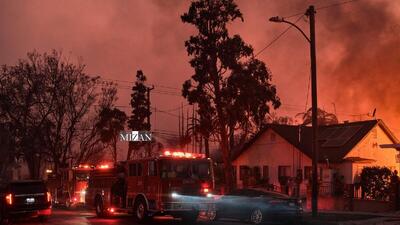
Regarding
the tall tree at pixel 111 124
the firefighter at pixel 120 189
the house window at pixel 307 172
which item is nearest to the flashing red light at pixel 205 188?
the firefighter at pixel 120 189

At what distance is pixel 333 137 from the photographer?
141 feet

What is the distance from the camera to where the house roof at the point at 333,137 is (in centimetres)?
4050

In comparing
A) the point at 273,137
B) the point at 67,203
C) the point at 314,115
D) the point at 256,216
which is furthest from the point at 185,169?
the point at 273,137

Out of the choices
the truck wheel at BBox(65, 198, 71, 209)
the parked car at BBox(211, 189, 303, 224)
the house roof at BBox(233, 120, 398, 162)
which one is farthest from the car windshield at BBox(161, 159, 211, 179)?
the house roof at BBox(233, 120, 398, 162)

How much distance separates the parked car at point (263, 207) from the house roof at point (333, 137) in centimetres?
1665

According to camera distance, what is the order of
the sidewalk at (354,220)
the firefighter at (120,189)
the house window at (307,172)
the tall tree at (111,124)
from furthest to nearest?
the tall tree at (111,124)
the house window at (307,172)
the firefighter at (120,189)
the sidewalk at (354,220)

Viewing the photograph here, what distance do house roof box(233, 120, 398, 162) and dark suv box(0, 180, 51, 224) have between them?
20.2 m

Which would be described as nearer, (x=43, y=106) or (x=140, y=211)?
(x=140, y=211)

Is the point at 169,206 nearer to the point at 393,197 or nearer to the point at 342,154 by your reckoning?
the point at 393,197

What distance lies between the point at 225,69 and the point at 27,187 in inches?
668

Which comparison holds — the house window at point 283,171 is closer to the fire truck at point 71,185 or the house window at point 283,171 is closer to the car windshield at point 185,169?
the fire truck at point 71,185

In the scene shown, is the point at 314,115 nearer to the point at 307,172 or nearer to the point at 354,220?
the point at 354,220

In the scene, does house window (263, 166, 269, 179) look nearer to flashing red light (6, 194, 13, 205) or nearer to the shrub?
the shrub

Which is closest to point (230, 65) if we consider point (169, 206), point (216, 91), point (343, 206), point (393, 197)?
point (216, 91)
